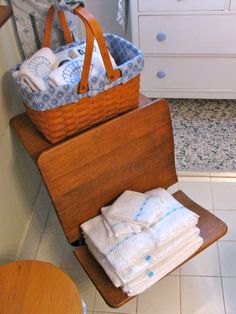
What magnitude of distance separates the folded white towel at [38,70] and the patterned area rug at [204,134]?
3.40ft

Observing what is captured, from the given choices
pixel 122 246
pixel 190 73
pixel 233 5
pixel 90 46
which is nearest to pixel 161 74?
pixel 190 73

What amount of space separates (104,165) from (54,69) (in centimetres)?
36

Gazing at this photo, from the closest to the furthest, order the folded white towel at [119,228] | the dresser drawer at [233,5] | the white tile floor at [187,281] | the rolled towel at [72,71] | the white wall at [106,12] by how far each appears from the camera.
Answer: the rolled towel at [72,71], the folded white towel at [119,228], the white tile floor at [187,281], the dresser drawer at [233,5], the white wall at [106,12]

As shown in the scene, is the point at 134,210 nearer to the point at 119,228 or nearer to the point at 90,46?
the point at 119,228

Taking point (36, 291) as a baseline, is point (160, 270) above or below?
below

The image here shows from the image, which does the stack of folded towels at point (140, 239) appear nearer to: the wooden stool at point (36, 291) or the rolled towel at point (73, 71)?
the wooden stool at point (36, 291)

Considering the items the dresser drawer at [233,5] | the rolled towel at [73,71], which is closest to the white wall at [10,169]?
the rolled towel at [73,71]

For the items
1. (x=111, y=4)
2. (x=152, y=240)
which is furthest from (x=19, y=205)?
(x=111, y=4)

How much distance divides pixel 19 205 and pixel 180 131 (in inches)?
44.4

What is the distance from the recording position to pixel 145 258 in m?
1.06

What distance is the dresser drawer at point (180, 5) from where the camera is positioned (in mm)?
1729

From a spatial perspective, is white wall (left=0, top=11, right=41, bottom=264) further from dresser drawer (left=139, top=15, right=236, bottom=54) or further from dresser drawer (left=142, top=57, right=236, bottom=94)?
dresser drawer (left=142, top=57, right=236, bottom=94)

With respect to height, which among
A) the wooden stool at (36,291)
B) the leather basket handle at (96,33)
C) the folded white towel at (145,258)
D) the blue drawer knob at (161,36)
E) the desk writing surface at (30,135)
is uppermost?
the leather basket handle at (96,33)

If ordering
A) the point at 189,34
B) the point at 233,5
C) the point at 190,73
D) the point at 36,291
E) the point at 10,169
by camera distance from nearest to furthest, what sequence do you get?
the point at 36,291 → the point at 10,169 → the point at 233,5 → the point at 189,34 → the point at 190,73
